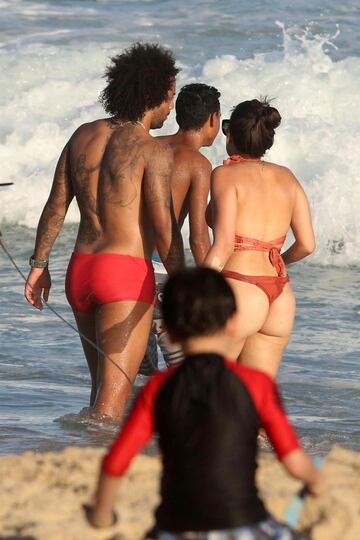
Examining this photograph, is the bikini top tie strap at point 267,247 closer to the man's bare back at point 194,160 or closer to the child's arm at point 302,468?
the man's bare back at point 194,160

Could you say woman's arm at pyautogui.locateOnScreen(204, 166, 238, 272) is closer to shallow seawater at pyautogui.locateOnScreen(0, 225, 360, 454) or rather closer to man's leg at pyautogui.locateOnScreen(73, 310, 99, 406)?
man's leg at pyautogui.locateOnScreen(73, 310, 99, 406)

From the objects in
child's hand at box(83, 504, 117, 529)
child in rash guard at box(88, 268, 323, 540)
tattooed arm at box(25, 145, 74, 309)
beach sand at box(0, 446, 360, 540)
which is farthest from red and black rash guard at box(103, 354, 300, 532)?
tattooed arm at box(25, 145, 74, 309)

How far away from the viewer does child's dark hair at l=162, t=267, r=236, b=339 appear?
2.70 meters

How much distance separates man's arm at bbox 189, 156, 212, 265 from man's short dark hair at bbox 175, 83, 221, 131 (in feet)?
0.68

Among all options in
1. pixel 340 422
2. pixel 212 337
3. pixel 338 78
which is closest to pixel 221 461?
pixel 212 337

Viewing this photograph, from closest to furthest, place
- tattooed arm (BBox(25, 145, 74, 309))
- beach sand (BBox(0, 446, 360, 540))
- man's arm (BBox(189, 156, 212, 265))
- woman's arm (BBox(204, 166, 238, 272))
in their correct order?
beach sand (BBox(0, 446, 360, 540)) < woman's arm (BBox(204, 166, 238, 272)) < man's arm (BBox(189, 156, 212, 265)) < tattooed arm (BBox(25, 145, 74, 309))

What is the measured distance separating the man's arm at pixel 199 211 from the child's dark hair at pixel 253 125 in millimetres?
302

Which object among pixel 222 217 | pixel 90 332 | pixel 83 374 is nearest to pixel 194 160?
pixel 222 217

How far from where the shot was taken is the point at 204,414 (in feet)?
8.88

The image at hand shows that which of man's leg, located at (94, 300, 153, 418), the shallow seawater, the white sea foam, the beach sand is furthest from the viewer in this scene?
the white sea foam

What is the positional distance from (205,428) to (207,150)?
11010 mm

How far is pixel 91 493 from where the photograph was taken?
4.49 meters

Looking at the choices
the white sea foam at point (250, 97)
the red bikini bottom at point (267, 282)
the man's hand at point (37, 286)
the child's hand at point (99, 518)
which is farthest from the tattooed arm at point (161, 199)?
the white sea foam at point (250, 97)

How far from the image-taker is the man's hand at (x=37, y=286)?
5.26 meters
